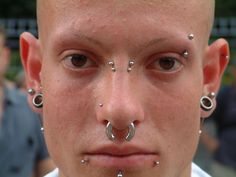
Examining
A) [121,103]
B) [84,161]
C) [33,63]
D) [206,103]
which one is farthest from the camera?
[33,63]

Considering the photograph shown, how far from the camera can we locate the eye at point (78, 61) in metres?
1.69

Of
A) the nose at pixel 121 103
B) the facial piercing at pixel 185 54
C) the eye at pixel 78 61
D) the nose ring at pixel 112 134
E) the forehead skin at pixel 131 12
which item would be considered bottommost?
the nose ring at pixel 112 134

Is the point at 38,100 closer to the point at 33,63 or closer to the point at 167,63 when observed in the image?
the point at 33,63

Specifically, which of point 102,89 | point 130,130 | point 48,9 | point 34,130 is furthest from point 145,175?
point 34,130

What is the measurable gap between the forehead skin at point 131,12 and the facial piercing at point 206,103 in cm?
19

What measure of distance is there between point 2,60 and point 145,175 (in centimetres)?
258

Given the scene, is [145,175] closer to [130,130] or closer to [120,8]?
[130,130]

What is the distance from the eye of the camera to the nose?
1567 millimetres

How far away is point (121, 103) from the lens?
61.6 inches

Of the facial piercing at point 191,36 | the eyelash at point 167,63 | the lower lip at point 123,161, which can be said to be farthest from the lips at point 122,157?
the facial piercing at point 191,36

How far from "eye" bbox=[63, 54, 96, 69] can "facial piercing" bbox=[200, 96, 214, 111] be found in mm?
396

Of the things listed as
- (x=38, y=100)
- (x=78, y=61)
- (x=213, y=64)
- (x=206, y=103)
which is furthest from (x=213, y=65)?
(x=38, y=100)

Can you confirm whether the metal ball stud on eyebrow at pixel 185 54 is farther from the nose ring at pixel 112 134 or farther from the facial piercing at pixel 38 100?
the facial piercing at pixel 38 100

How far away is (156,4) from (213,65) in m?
0.38
